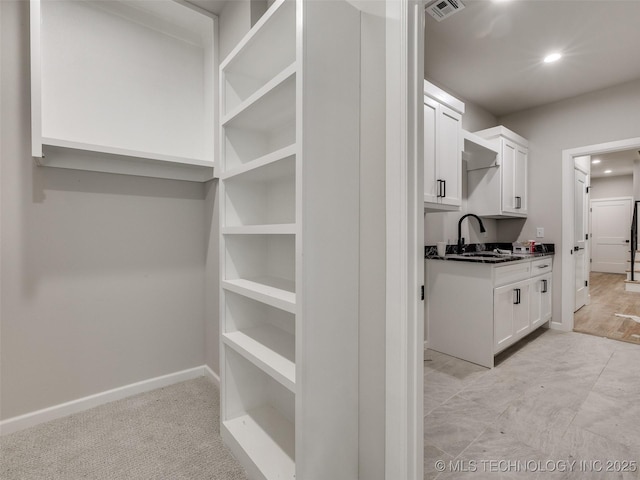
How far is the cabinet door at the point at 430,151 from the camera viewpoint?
2342mm

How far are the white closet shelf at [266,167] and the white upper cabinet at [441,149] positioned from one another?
137 cm

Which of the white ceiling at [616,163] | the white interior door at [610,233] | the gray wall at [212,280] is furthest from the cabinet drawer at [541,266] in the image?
the white interior door at [610,233]

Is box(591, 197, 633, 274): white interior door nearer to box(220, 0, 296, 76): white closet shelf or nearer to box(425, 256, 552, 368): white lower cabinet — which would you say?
box(425, 256, 552, 368): white lower cabinet

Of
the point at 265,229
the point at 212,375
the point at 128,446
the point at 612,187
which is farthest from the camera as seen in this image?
the point at 612,187

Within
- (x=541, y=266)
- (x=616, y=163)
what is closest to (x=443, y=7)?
(x=541, y=266)

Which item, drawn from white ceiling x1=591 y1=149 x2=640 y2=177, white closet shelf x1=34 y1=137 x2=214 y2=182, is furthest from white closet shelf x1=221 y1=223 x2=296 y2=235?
white ceiling x1=591 y1=149 x2=640 y2=177

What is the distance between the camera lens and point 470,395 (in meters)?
2.09

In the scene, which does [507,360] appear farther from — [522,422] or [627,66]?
[627,66]

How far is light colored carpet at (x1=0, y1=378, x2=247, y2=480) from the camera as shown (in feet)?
4.43

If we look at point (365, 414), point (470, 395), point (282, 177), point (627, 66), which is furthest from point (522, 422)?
point (627, 66)

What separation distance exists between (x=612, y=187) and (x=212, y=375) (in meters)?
10.7

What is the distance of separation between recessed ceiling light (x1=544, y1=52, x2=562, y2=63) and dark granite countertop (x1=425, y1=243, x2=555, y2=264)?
6.09 ft

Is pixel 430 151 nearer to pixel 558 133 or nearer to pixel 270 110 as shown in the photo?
pixel 270 110

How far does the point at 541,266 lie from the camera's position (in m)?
3.30
